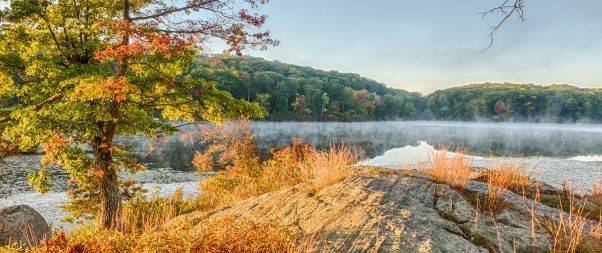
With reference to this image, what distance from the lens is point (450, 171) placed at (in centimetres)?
686

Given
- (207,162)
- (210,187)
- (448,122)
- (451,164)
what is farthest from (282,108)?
(451,164)

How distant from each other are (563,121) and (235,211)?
17241 cm

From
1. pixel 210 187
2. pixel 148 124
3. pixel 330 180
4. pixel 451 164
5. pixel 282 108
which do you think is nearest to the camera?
pixel 330 180

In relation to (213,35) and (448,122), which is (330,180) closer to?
(213,35)

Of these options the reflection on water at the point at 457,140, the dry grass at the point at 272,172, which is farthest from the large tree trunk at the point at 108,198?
the reflection on water at the point at 457,140

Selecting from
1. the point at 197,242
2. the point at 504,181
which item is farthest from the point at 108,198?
the point at 504,181

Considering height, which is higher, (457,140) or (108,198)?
(108,198)

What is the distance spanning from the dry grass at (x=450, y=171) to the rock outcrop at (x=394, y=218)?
26cm

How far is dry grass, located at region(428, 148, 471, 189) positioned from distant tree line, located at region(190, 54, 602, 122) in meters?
107

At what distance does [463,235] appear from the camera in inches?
187

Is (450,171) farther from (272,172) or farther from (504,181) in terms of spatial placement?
(272,172)

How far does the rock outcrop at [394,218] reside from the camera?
4.48 m

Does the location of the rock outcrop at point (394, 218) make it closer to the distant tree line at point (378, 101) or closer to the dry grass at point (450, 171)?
the dry grass at point (450, 171)

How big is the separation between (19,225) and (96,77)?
4.09 meters
